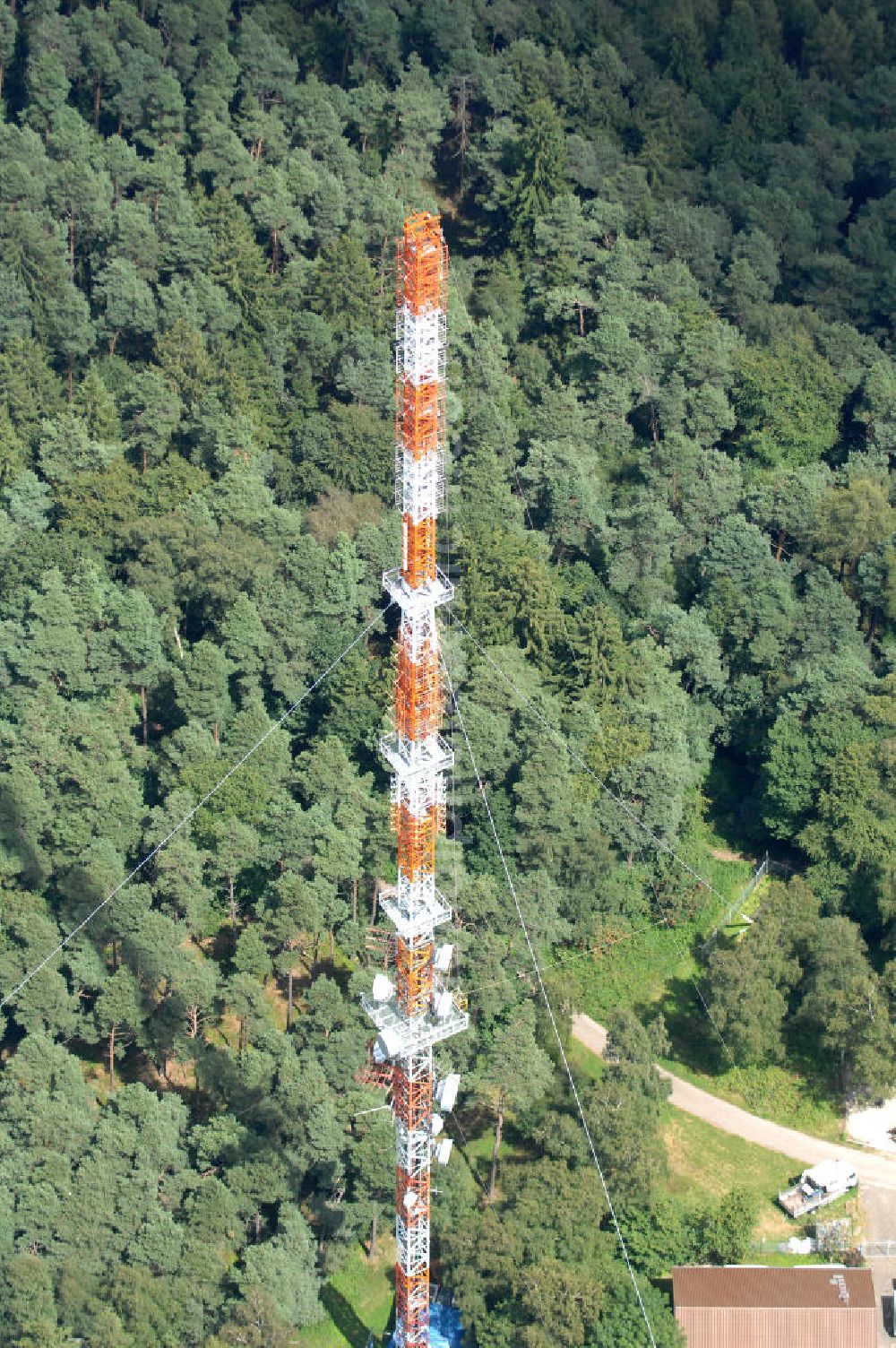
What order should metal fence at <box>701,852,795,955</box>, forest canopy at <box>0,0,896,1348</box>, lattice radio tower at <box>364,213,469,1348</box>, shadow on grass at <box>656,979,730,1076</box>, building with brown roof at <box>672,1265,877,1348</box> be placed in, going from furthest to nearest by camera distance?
metal fence at <box>701,852,795,955</box>, shadow on grass at <box>656,979,730,1076</box>, forest canopy at <box>0,0,896,1348</box>, building with brown roof at <box>672,1265,877,1348</box>, lattice radio tower at <box>364,213,469,1348</box>

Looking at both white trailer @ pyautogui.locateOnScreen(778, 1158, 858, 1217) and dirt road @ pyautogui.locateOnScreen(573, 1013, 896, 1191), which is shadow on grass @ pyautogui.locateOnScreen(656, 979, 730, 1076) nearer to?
dirt road @ pyautogui.locateOnScreen(573, 1013, 896, 1191)

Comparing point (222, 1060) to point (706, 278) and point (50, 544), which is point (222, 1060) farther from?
point (706, 278)

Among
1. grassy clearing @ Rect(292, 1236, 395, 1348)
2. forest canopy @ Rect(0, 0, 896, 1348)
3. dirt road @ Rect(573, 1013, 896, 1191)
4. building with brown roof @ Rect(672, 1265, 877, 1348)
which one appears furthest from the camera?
dirt road @ Rect(573, 1013, 896, 1191)

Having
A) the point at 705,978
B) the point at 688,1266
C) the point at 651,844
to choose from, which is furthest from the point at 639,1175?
the point at 651,844

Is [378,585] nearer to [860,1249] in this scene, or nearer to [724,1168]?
[724,1168]

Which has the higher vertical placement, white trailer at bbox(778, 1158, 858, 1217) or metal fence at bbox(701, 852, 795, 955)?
metal fence at bbox(701, 852, 795, 955)

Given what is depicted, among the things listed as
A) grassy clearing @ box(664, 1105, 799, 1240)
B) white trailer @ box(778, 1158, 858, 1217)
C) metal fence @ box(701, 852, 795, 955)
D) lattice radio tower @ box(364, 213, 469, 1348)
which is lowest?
grassy clearing @ box(664, 1105, 799, 1240)

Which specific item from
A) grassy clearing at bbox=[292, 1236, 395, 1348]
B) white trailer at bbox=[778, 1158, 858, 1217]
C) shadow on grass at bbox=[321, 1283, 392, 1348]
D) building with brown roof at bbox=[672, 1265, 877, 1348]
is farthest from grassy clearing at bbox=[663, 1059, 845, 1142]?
shadow on grass at bbox=[321, 1283, 392, 1348]
